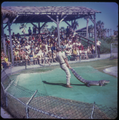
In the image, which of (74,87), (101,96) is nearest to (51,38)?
(74,87)

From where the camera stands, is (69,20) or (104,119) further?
(69,20)

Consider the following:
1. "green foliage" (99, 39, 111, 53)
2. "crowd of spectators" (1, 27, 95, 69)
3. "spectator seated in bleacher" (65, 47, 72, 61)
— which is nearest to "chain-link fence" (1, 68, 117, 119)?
"crowd of spectators" (1, 27, 95, 69)

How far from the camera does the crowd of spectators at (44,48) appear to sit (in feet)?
41.8

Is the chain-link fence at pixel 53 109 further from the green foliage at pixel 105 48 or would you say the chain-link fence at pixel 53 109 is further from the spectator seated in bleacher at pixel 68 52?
the green foliage at pixel 105 48

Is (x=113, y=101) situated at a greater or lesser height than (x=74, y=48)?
lesser

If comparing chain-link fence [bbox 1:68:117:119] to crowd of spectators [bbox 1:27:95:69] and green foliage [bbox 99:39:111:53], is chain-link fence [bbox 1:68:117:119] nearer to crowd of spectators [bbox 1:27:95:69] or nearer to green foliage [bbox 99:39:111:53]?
crowd of spectators [bbox 1:27:95:69]

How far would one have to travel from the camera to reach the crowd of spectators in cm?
1273

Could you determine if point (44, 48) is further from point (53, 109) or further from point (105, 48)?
point (53, 109)

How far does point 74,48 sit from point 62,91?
29.9 feet

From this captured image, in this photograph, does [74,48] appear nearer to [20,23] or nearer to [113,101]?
[20,23]

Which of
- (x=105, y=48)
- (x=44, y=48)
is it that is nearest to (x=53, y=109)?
(x=44, y=48)

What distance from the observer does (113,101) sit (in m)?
4.66

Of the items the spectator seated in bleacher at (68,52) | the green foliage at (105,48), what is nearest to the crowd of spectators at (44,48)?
the spectator seated in bleacher at (68,52)

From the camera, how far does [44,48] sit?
13977 mm
